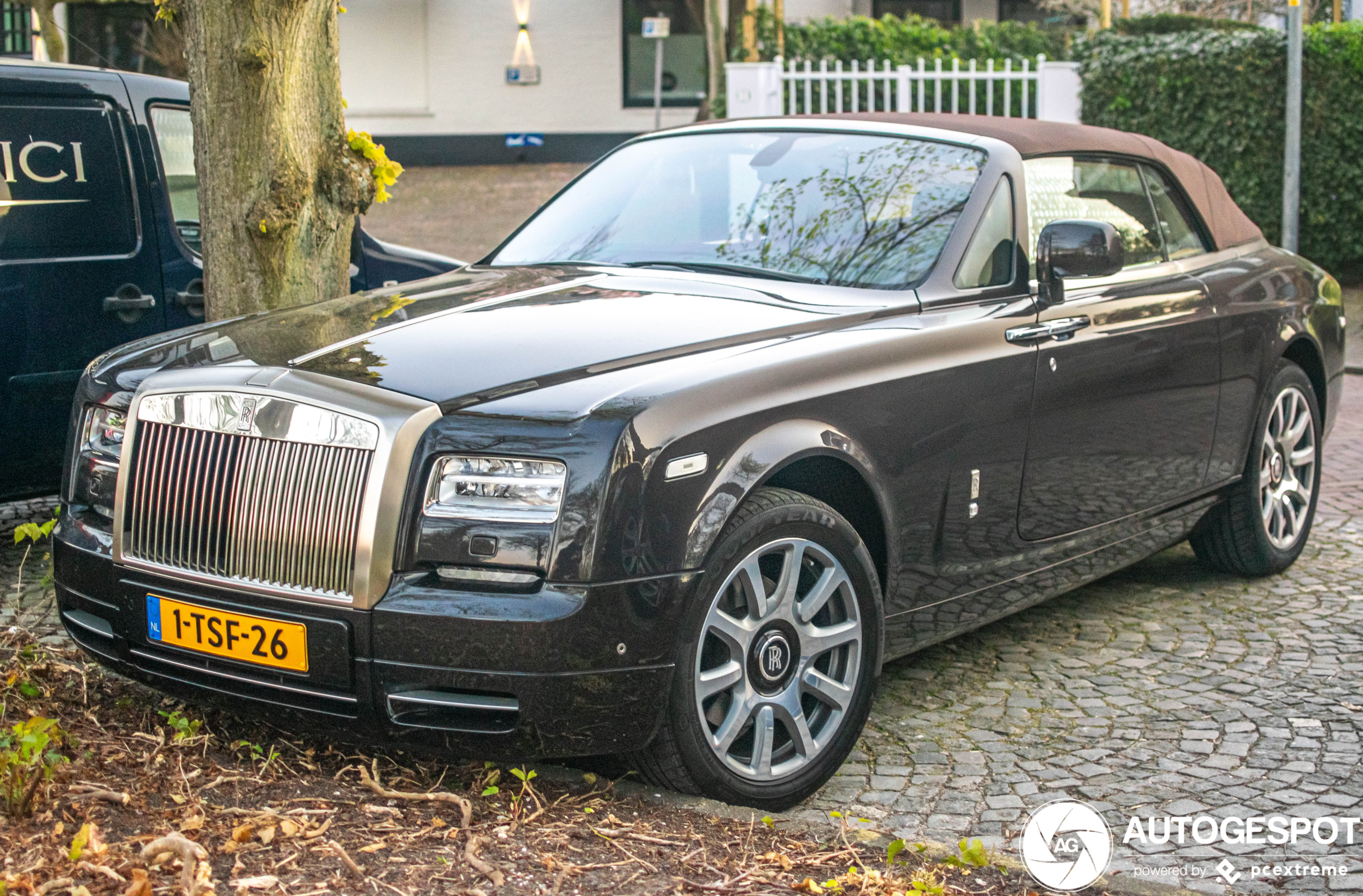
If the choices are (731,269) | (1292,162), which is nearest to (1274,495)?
(731,269)

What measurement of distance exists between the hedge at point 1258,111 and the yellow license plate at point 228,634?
13.2m

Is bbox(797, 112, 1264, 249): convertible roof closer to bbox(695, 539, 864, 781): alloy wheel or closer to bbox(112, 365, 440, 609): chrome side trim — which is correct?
bbox(695, 539, 864, 781): alloy wheel

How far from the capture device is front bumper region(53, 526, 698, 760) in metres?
3.11

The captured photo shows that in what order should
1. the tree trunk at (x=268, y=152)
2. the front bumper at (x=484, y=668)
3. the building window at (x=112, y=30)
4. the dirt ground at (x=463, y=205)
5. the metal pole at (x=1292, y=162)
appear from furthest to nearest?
the building window at (x=112, y=30) → the dirt ground at (x=463, y=205) → the metal pole at (x=1292, y=162) → the tree trunk at (x=268, y=152) → the front bumper at (x=484, y=668)

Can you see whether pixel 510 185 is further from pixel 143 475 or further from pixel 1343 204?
pixel 143 475

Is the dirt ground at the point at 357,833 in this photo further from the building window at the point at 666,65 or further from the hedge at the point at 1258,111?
the building window at the point at 666,65

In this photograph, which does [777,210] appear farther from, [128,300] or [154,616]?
[128,300]

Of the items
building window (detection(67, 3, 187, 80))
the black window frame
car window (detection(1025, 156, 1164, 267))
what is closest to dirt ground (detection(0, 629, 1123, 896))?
car window (detection(1025, 156, 1164, 267))

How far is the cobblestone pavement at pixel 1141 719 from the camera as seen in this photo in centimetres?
368

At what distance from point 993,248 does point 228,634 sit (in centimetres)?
252

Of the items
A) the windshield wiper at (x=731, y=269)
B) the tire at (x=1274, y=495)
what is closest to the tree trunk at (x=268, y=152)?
the windshield wiper at (x=731, y=269)

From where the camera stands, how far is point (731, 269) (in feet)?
14.4

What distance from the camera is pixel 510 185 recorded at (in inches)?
918

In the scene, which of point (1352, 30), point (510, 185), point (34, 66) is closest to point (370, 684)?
point (34, 66)
